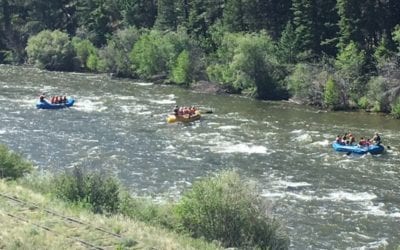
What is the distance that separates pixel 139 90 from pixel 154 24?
63.7 feet

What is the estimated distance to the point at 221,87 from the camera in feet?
212

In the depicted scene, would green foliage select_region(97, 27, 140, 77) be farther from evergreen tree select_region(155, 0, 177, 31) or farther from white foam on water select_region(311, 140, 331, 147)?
white foam on water select_region(311, 140, 331, 147)

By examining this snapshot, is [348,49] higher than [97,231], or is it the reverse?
[348,49]

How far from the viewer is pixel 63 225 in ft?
68.2

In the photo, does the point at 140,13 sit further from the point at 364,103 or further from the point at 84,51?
the point at 364,103

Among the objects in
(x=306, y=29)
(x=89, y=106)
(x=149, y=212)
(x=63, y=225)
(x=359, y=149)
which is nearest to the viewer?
(x=63, y=225)

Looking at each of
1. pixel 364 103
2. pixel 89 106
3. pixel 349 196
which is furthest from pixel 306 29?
pixel 349 196

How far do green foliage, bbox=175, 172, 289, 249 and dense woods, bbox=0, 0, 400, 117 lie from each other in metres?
30.9

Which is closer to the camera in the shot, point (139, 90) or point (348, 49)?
point (348, 49)

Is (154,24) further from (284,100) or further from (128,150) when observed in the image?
(128,150)

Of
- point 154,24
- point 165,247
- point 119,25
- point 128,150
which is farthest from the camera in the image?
point 119,25

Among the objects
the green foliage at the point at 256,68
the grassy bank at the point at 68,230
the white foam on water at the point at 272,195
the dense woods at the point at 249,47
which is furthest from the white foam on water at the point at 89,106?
the grassy bank at the point at 68,230

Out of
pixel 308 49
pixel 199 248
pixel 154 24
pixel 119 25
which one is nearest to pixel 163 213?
pixel 199 248

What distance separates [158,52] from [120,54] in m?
6.49
